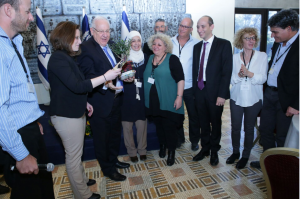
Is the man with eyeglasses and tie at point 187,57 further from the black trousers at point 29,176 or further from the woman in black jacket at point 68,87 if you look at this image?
the black trousers at point 29,176

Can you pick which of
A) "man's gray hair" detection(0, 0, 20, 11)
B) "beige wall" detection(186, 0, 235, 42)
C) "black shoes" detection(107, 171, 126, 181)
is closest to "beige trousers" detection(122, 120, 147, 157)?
"black shoes" detection(107, 171, 126, 181)

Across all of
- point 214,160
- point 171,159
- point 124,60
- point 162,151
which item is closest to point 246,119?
point 214,160

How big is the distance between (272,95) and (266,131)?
1.47 feet

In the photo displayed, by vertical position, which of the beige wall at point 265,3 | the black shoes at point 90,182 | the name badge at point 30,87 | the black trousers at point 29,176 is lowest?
the black shoes at point 90,182

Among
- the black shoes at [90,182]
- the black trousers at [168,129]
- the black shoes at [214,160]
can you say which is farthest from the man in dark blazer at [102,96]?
the black shoes at [214,160]

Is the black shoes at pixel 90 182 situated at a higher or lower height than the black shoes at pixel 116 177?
lower

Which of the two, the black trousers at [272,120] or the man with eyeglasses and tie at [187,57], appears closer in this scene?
the black trousers at [272,120]

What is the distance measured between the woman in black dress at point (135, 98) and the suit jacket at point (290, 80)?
1.50 m

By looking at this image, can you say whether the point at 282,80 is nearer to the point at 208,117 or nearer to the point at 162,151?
the point at 208,117

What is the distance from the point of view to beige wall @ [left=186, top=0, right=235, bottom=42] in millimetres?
5316

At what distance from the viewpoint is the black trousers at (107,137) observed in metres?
2.06

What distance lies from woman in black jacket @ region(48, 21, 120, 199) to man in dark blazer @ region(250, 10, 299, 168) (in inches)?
62.4

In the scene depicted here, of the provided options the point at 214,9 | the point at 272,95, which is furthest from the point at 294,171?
the point at 214,9

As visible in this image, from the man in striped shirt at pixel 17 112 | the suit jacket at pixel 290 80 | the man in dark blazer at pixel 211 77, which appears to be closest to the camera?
the man in striped shirt at pixel 17 112
